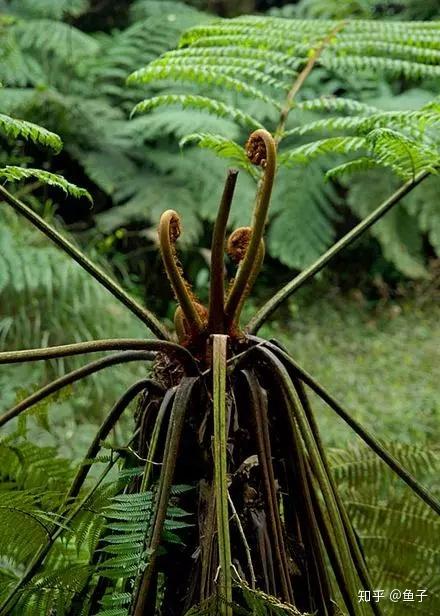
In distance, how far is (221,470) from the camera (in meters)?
0.55

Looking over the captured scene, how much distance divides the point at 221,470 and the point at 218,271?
0.61ft

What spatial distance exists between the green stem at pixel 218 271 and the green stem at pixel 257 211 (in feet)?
0.04

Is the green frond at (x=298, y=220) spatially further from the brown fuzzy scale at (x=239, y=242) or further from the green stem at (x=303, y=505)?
the green stem at (x=303, y=505)

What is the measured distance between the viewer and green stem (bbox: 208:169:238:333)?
63 cm

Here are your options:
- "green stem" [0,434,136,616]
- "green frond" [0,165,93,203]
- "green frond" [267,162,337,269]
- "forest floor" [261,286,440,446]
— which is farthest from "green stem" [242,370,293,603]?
"green frond" [267,162,337,269]

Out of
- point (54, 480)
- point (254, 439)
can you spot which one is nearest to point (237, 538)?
point (254, 439)

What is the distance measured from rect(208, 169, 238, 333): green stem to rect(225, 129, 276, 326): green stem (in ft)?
0.04

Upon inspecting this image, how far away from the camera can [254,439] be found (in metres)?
0.65

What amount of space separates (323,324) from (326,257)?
2510mm

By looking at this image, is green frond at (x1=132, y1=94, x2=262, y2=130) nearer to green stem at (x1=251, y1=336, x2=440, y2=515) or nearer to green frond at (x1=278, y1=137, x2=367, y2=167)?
green frond at (x1=278, y1=137, x2=367, y2=167)

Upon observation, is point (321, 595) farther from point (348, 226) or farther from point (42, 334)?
point (348, 226)

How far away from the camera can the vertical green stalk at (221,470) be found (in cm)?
52

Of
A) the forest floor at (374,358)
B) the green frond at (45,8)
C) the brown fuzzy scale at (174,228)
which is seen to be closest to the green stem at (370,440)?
the brown fuzzy scale at (174,228)

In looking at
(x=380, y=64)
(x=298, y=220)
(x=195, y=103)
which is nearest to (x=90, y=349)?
(x=195, y=103)
